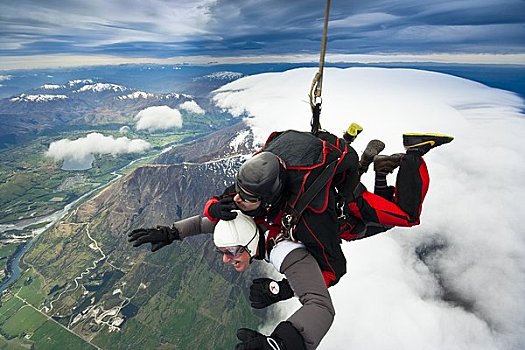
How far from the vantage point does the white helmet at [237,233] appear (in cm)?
197

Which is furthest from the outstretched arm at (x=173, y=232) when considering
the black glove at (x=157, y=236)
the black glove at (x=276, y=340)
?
the black glove at (x=276, y=340)

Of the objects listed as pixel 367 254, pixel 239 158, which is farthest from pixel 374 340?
pixel 239 158

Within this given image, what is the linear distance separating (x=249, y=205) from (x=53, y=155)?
146 metres

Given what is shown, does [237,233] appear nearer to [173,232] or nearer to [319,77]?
[173,232]

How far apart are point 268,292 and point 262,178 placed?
0.95m

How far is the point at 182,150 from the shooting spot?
5295 inches

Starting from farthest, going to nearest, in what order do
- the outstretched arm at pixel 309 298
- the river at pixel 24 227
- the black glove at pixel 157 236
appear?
the river at pixel 24 227
the black glove at pixel 157 236
the outstretched arm at pixel 309 298

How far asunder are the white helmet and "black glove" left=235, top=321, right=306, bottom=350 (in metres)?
0.64

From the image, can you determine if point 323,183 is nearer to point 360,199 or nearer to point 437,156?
point 360,199

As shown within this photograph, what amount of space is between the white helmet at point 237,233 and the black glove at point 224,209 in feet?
0.23

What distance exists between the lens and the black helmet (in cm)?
167

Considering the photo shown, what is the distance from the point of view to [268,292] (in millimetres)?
2189

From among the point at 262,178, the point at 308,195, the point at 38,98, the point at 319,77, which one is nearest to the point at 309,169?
the point at 308,195

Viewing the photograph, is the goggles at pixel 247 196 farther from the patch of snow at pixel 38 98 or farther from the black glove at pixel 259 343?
the patch of snow at pixel 38 98
